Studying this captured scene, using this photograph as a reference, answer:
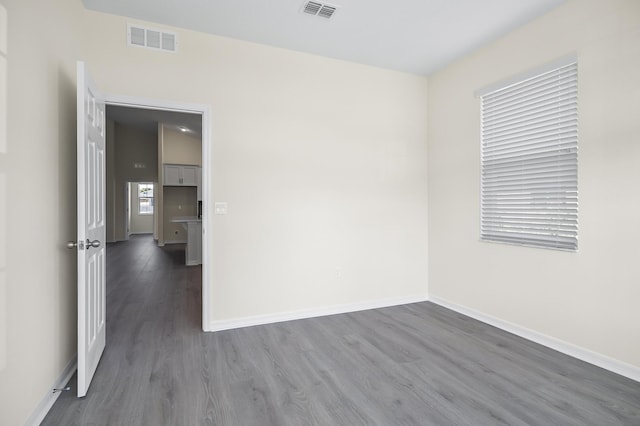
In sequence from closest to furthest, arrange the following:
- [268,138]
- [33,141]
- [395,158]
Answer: [33,141]
[268,138]
[395,158]

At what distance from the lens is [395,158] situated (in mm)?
4113

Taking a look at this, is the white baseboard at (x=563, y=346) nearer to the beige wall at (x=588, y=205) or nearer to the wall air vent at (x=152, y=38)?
the beige wall at (x=588, y=205)

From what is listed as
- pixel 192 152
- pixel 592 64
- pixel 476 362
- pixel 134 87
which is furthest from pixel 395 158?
pixel 192 152

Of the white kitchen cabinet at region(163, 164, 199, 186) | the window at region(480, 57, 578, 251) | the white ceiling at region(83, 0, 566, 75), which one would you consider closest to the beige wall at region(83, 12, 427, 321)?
the white ceiling at region(83, 0, 566, 75)

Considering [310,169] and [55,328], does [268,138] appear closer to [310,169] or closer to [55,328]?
[310,169]

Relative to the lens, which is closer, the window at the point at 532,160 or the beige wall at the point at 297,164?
the window at the point at 532,160

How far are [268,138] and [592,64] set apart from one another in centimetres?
289

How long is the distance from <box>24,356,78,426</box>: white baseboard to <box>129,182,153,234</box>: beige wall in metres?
13.3

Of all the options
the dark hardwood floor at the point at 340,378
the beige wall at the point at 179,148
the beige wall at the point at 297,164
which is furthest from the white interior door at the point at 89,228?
A: the beige wall at the point at 179,148

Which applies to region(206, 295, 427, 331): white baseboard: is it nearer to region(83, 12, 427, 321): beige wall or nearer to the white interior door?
region(83, 12, 427, 321): beige wall

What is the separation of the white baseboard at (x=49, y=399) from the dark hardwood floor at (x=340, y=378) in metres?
0.04

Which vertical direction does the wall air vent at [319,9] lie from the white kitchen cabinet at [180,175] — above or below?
above

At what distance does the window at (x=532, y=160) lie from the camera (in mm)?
2719

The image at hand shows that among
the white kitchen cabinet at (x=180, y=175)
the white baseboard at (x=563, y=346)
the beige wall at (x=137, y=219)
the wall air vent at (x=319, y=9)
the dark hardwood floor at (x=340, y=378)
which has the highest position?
the wall air vent at (x=319, y=9)
